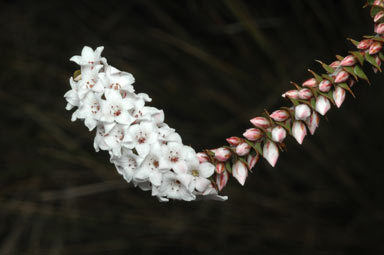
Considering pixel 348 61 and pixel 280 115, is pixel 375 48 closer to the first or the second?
pixel 348 61

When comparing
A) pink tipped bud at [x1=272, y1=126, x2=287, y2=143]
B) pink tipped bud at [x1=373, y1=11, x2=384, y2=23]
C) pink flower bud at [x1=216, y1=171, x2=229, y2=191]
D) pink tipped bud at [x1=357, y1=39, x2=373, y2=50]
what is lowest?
pink flower bud at [x1=216, y1=171, x2=229, y2=191]

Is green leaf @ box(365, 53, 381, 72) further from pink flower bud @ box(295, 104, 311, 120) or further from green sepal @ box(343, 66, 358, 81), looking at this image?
pink flower bud @ box(295, 104, 311, 120)

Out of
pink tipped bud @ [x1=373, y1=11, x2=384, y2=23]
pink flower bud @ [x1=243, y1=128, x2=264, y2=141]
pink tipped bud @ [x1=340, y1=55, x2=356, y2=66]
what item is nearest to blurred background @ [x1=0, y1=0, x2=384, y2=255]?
pink tipped bud @ [x1=373, y1=11, x2=384, y2=23]

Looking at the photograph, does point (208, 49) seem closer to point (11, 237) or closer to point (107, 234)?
point (107, 234)

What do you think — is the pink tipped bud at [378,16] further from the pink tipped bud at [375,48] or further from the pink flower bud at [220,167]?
the pink flower bud at [220,167]

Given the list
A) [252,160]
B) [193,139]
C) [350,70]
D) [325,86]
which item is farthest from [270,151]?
[193,139]

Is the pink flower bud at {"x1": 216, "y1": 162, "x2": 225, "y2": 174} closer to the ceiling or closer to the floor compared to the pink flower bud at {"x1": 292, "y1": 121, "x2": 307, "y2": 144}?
closer to the floor

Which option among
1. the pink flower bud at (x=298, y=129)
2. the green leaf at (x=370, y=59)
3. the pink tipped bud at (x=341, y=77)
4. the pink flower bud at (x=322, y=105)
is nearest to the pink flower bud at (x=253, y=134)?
the pink flower bud at (x=298, y=129)
